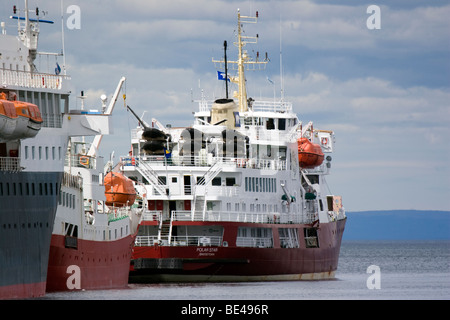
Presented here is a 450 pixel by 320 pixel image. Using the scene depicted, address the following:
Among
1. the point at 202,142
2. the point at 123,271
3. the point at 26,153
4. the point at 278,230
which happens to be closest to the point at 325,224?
the point at 278,230

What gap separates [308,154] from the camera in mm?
91750

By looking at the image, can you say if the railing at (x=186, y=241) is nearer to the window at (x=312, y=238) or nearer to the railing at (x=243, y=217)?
the railing at (x=243, y=217)

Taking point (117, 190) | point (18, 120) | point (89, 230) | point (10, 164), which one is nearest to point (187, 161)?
point (117, 190)

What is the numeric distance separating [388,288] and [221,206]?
11981 mm

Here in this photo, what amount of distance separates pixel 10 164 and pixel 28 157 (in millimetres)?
1519

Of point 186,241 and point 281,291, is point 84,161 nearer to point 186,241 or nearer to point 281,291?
point 186,241

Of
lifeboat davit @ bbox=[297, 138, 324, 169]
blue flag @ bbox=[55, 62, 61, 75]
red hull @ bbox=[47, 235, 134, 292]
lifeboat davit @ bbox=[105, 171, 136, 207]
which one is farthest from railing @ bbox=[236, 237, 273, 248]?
blue flag @ bbox=[55, 62, 61, 75]

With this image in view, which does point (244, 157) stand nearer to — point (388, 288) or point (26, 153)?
point (388, 288)

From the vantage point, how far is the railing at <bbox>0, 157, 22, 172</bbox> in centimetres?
5306

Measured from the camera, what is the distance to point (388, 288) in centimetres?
7638

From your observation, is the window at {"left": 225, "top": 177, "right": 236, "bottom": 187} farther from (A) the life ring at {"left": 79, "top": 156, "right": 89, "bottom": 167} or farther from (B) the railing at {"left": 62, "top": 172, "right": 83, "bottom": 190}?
(B) the railing at {"left": 62, "top": 172, "right": 83, "bottom": 190}

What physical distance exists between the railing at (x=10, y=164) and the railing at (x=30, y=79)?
12.8 feet

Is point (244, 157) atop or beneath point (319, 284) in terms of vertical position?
atop

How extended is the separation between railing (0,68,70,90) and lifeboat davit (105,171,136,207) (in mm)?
14514
